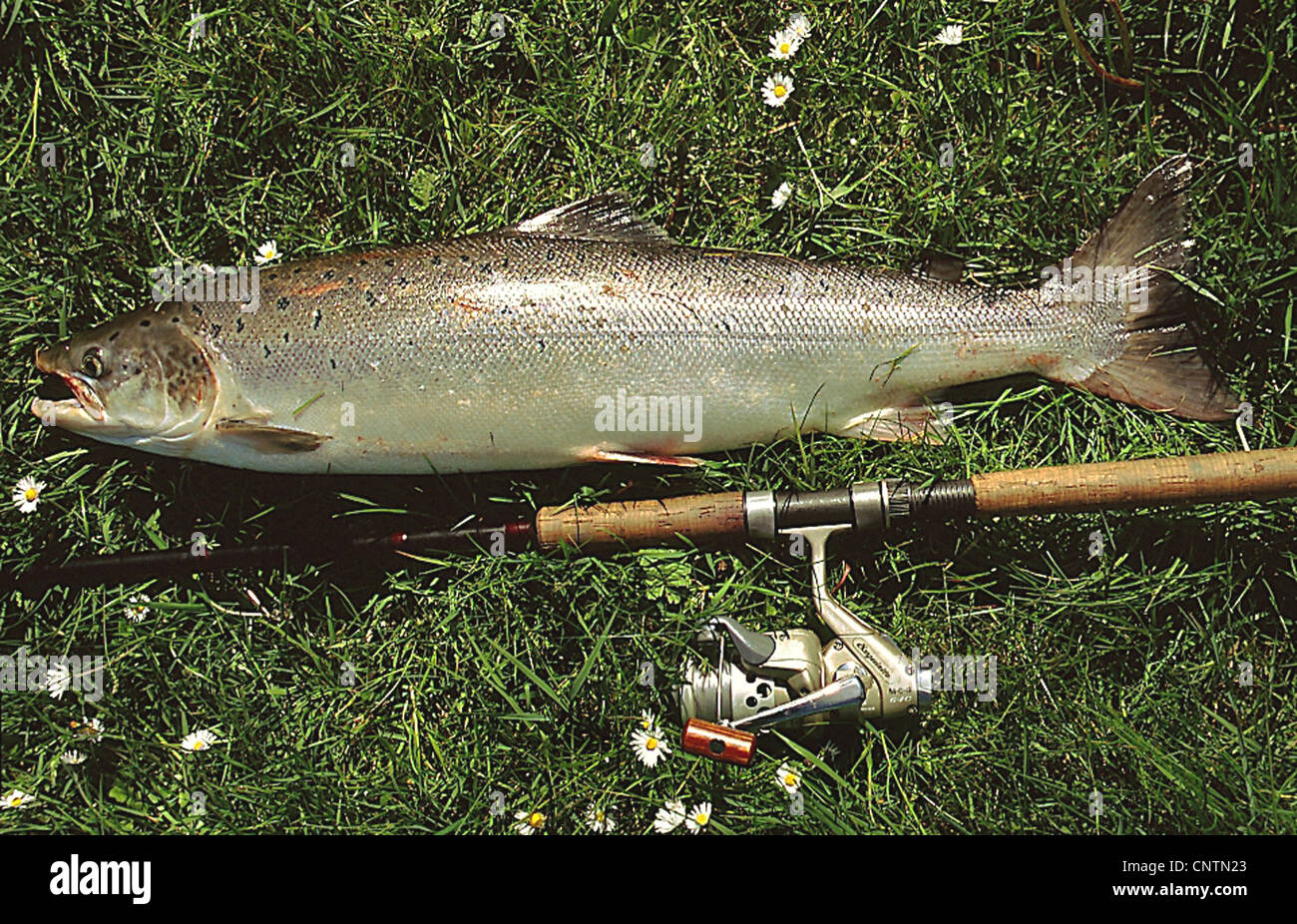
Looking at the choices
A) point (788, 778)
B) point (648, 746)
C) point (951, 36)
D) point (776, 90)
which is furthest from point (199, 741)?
point (951, 36)

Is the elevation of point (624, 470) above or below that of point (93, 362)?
below

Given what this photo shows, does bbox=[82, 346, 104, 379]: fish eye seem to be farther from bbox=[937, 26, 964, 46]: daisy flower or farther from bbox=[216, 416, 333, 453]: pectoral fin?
bbox=[937, 26, 964, 46]: daisy flower

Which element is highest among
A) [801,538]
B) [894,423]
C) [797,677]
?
[894,423]

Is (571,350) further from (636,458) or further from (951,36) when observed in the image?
(951,36)

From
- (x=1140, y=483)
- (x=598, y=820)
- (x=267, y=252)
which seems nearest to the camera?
(x=1140, y=483)

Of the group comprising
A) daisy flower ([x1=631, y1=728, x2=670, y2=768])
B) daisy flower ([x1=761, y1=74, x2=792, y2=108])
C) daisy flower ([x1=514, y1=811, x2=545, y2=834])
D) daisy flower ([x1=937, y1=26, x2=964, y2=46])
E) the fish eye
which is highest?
daisy flower ([x1=937, y1=26, x2=964, y2=46])

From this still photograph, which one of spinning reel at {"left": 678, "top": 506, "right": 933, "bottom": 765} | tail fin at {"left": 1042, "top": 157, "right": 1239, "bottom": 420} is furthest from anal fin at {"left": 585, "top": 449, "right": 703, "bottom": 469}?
tail fin at {"left": 1042, "top": 157, "right": 1239, "bottom": 420}

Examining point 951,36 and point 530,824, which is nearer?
point 530,824
